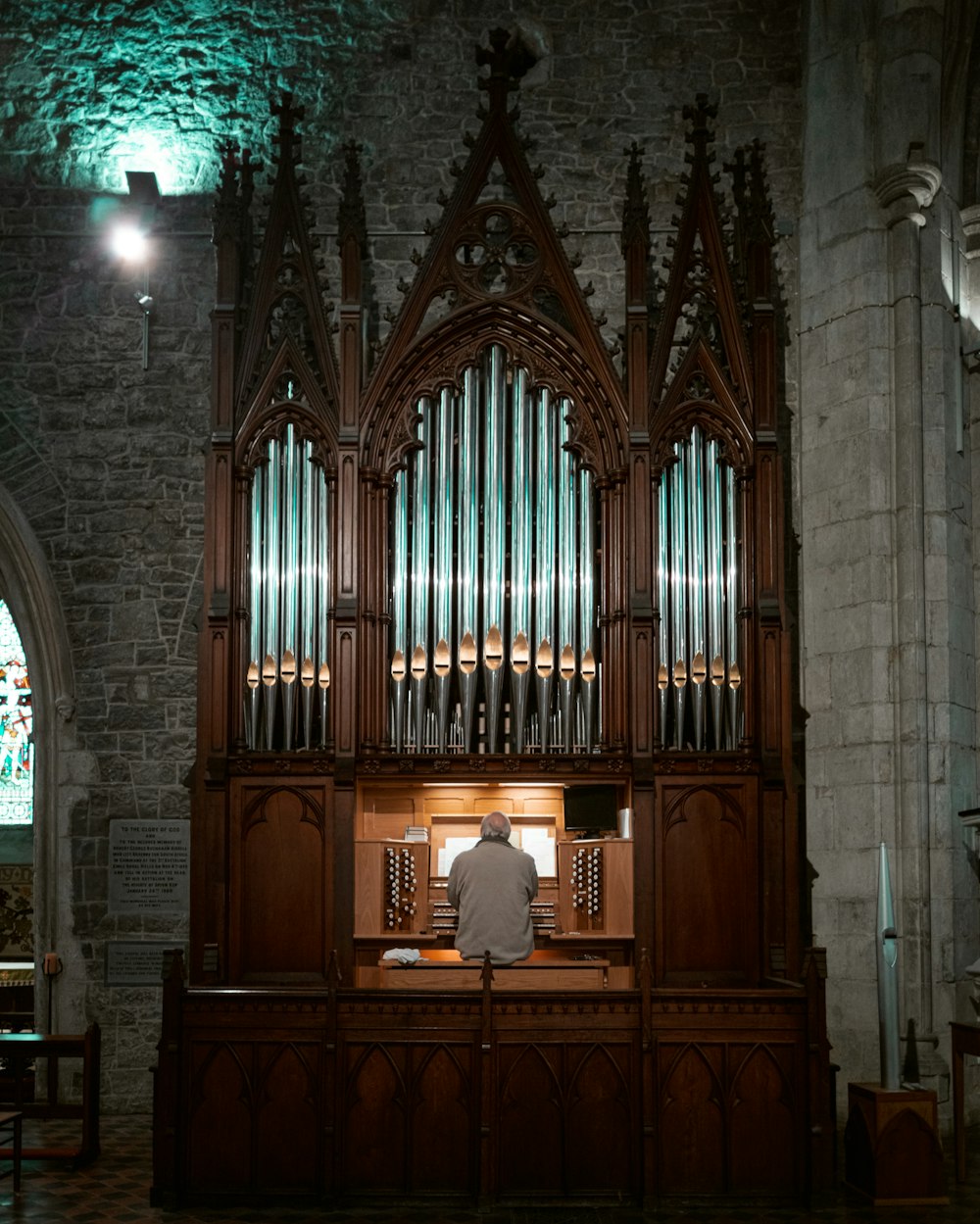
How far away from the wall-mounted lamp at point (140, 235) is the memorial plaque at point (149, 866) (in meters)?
3.41

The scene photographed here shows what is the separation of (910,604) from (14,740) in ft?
30.2

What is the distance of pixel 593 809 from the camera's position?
1011cm

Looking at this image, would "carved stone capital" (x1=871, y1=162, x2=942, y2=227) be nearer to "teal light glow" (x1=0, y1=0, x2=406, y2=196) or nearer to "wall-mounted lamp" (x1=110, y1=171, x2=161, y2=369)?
"teal light glow" (x1=0, y1=0, x2=406, y2=196)

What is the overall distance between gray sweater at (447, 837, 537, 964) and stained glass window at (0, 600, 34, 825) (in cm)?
785

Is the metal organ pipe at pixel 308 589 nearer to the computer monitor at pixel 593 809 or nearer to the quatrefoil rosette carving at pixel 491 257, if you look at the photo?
the quatrefoil rosette carving at pixel 491 257

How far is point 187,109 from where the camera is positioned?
469 inches

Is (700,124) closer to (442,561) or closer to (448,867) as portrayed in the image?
(442,561)

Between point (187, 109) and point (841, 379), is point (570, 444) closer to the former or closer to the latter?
point (841, 379)

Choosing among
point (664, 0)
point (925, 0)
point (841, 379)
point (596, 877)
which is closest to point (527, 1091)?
point (596, 877)

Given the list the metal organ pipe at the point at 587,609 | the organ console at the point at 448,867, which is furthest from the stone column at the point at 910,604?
the metal organ pipe at the point at 587,609

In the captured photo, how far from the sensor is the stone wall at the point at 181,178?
11.5 m

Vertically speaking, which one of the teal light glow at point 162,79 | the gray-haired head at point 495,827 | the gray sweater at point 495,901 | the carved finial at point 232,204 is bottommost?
the gray sweater at point 495,901

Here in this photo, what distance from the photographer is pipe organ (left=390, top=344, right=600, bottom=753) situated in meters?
9.88

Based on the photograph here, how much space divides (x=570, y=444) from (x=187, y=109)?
4282 millimetres
